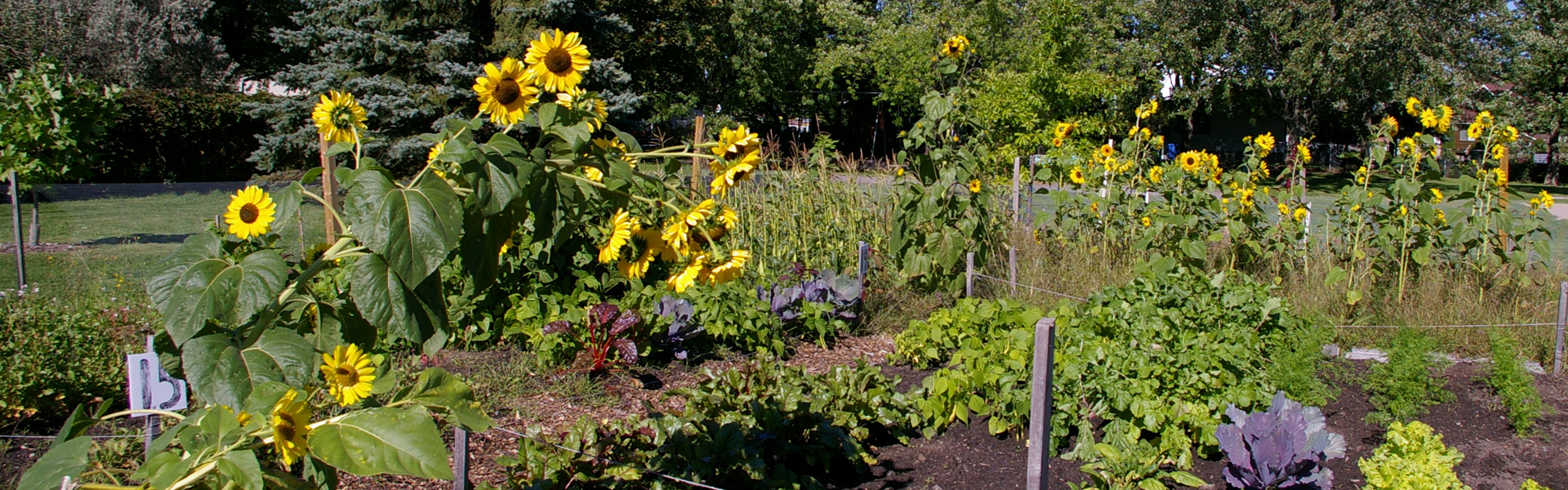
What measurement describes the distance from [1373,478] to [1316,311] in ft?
8.27

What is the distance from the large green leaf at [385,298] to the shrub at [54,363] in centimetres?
292

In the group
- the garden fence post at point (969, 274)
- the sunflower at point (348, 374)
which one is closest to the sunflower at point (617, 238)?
the sunflower at point (348, 374)

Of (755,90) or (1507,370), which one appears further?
(755,90)

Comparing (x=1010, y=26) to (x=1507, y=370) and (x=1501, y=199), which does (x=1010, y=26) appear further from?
(x=1507, y=370)

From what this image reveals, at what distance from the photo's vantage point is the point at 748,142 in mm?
1547

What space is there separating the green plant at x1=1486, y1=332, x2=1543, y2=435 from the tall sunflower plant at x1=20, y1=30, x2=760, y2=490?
11.6 feet

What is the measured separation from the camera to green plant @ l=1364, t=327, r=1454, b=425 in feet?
11.7

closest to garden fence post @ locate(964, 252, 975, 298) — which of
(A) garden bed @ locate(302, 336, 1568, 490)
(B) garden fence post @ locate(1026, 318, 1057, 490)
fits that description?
(A) garden bed @ locate(302, 336, 1568, 490)

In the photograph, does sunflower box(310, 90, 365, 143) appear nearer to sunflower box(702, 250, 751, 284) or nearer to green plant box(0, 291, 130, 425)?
sunflower box(702, 250, 751, 284)

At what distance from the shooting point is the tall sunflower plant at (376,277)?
3.98 feet

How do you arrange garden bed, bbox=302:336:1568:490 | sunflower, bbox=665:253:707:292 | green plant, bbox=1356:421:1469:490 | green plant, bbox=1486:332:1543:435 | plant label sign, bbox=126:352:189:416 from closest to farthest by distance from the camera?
sunflower, bbox=665:253:707:292
plant label sign, bbox=126:352:189:416
green plant, bbox=1356:421:1469:490
garden bed, bbox=302:336:1568:490
green plant, bbox=1486:332:1543:435

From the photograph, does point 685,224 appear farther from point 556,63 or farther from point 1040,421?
point 1040,421

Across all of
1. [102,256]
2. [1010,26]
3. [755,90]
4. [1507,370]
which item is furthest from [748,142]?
[755,90]

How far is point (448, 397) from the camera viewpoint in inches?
55.5
